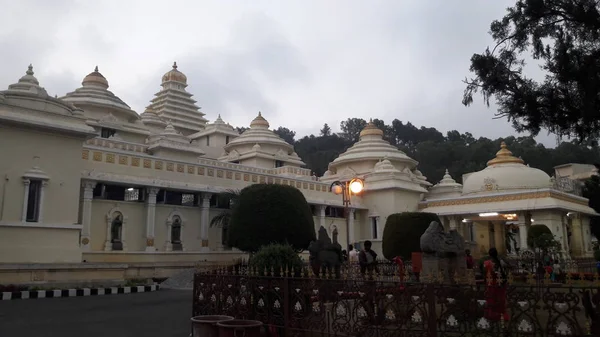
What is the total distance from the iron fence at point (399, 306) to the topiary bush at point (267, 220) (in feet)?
34.7

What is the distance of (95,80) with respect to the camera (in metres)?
32.8

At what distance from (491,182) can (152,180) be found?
21.6m

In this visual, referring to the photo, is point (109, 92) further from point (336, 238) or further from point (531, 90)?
point (531, 90)

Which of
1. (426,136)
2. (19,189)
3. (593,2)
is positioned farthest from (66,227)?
(426,136)

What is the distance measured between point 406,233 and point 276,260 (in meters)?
14.9

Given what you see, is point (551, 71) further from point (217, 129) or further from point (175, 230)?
point (217, 129)

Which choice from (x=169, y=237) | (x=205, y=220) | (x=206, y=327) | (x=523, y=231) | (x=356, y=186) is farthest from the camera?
(x=523, y=231)

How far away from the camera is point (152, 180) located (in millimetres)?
21375

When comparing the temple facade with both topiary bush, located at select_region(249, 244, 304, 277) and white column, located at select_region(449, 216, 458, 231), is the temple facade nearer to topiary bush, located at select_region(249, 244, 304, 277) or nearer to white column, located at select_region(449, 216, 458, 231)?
white column, located at select_region(449, 216, 458, 231)

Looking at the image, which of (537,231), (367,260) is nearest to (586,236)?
(537,231)

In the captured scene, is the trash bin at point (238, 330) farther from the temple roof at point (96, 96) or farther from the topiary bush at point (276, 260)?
the temple roof at point (96, 96)

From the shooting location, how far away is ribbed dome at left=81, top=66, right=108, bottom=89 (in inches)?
1288

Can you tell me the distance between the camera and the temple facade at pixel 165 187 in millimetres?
16891

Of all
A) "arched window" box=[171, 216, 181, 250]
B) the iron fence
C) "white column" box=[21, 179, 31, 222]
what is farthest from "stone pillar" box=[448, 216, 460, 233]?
"white column" box=[21, 179, 31, 222]
